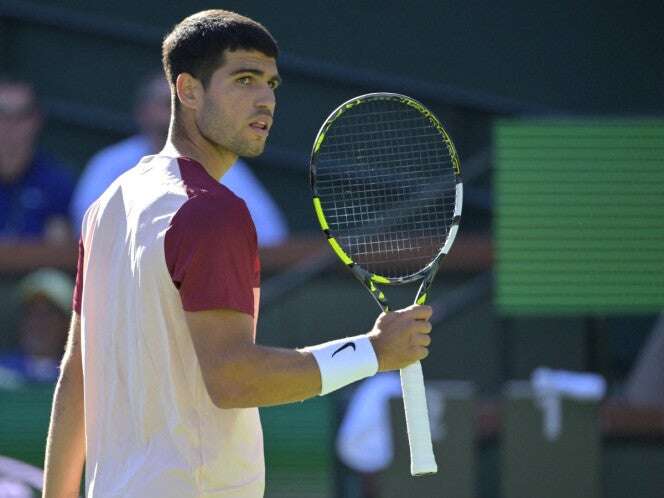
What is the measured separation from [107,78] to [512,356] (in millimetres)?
3394

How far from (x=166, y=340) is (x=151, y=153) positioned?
14.5 ft

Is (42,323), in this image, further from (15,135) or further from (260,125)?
(260,125)

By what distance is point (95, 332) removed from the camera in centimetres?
325

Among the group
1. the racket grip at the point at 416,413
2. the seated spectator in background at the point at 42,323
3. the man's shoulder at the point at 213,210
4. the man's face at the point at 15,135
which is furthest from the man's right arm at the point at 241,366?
the man's face at the point at 15,135

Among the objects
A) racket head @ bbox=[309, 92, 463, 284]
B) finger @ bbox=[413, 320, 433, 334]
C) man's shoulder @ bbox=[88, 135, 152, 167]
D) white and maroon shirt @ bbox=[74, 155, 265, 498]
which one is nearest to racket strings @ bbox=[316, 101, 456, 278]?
racket head @ bbox=[309, 92, 463, 284]

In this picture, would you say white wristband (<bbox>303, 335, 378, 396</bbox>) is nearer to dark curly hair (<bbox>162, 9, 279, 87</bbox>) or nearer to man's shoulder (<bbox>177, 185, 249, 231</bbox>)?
man's shoulder (<bbox>177, 185, 249, 231</bbox>)

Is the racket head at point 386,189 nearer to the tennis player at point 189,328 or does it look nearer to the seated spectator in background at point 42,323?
the tennis player at point 189,328

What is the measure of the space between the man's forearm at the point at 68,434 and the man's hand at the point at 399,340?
0.72 metres

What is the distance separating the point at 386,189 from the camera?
21.5 feet

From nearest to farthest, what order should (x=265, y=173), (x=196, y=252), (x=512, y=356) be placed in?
(x=196, y=252) → (x=512, y=356) → (x=265, y=173)

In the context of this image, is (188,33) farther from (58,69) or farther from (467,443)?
(58,69)

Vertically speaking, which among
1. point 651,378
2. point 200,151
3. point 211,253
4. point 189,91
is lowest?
point 651,378

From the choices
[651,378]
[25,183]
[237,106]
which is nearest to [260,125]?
[237,106]

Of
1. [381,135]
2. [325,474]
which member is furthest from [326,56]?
[325,474]
